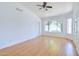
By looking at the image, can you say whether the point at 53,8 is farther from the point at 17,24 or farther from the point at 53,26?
the point at 17,24

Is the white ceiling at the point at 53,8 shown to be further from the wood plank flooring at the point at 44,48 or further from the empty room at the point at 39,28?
the wood plank flooring at the point at 44,48

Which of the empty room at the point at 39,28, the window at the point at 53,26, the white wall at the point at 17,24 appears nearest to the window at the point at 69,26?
the empty room at the point at 39,28

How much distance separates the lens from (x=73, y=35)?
2914 millimetres

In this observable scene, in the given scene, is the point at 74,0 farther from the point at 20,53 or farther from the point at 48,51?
the point at 20,53

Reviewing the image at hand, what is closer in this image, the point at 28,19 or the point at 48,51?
the point at 48,51

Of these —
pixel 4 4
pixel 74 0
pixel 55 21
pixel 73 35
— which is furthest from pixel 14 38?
pixel 74 0

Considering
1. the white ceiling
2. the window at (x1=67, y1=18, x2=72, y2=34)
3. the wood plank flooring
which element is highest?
the white ceiling

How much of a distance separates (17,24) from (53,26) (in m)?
0.83

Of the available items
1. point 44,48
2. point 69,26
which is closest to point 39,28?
point 44,48

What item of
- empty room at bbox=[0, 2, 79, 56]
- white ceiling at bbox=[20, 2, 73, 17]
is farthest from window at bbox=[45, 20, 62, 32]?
white ceiling at bbox=[20, 2, 73, 17]

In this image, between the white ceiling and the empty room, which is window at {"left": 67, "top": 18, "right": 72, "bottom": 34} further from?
the white ceiling

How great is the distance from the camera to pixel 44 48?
2920mm

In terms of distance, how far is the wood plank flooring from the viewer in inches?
113

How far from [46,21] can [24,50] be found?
32.0 inches
